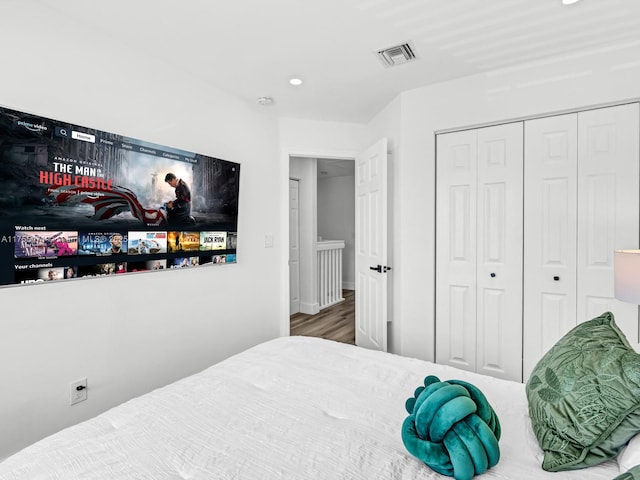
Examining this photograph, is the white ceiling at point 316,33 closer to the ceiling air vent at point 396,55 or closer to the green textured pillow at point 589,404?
the ceiling air vent at point 396,55

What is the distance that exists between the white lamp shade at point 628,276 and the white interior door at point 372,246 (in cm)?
158

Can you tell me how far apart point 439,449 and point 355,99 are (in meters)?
2.80

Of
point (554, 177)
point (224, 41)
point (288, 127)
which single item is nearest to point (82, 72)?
point (224, 41)

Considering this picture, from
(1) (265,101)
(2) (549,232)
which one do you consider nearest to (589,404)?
(2) (549,232)

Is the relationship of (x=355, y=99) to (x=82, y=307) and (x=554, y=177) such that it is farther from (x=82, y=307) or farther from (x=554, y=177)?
(x=82, y=307)

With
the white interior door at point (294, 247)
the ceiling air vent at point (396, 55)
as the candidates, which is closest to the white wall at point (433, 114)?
the ceiling air vent at point (396, 55)

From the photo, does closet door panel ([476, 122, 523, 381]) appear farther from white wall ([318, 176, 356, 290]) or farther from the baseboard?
white wall ([318, 176, 356, 290])

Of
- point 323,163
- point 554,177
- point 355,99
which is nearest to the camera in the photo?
point 554,177

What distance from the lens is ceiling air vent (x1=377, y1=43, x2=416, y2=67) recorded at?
2.26 metres

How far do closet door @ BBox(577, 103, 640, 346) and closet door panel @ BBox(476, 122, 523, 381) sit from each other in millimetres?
373

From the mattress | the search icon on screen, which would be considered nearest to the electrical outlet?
the mattress

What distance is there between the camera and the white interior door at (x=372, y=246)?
2965 millimetres

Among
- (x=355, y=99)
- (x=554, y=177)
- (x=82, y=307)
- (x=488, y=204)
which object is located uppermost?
(x=355, y=99)

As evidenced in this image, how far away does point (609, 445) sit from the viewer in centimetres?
93
